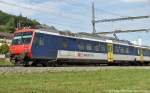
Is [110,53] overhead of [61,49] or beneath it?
beneath

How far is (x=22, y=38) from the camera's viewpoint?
3195cm

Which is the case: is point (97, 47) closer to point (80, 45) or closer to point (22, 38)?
point (80, 45)

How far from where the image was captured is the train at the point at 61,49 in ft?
100

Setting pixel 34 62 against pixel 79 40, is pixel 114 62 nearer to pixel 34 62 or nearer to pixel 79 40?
pixel 79 40

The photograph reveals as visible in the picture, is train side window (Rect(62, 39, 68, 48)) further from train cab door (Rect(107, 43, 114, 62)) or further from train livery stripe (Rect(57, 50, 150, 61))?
train cab door (Rect(107, 43, 114, 62))

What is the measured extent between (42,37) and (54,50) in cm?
198

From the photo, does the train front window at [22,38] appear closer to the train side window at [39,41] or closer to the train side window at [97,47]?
the train side window at [39,41]

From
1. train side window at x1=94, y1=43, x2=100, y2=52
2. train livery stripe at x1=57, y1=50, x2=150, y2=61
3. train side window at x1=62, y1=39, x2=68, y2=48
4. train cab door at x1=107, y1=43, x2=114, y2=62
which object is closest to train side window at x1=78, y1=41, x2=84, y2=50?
train livery stripe at x1=57, y1=50, x2=150, y2=61

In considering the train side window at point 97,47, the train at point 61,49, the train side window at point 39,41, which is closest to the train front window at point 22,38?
the train at point 61,49

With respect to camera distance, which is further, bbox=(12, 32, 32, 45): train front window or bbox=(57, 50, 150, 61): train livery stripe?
bbox=(57, 50, 150, 61): train livery stripe

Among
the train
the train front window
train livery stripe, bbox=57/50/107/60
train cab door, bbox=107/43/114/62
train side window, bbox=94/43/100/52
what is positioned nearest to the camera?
the train

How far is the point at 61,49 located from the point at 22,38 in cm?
356

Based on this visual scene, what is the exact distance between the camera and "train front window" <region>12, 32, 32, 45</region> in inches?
1215

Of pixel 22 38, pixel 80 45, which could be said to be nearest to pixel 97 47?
pixel 80 45
